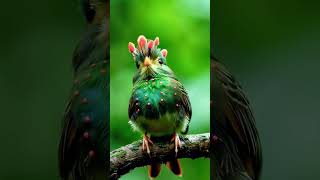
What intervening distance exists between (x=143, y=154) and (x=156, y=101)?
295 millimetres

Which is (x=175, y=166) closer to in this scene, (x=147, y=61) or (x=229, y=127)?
(x=229, y=127)

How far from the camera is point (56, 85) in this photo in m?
2.99

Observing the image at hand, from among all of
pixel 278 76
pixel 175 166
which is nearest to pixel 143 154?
pixel 175 166

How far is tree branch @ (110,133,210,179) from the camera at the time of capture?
293 cm

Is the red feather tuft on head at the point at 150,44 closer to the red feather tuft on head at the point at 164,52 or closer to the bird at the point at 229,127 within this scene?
the red feather tuft on head at the point at 164,52

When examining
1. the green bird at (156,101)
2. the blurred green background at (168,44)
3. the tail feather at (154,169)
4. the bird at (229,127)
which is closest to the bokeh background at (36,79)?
the blurred green background at (168,44)

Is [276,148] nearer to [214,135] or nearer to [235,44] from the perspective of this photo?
[214,135]

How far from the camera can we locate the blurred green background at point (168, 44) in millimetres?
2916

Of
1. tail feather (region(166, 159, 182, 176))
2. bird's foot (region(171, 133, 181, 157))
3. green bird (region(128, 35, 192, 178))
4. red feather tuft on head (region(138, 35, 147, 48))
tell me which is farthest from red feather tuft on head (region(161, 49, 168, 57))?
tail feather (region(166, 159, 182, 176))

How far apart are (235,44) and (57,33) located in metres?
0.97

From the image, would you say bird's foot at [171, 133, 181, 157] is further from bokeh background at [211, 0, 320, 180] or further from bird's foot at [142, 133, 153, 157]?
bokeh background at [211, 0, 320, 180]

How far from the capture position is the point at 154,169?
2.94 meters

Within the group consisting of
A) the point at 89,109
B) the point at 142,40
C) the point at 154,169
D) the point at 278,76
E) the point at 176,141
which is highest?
the point at 142,40

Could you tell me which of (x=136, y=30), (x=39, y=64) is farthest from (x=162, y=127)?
(x=39, y=64)
